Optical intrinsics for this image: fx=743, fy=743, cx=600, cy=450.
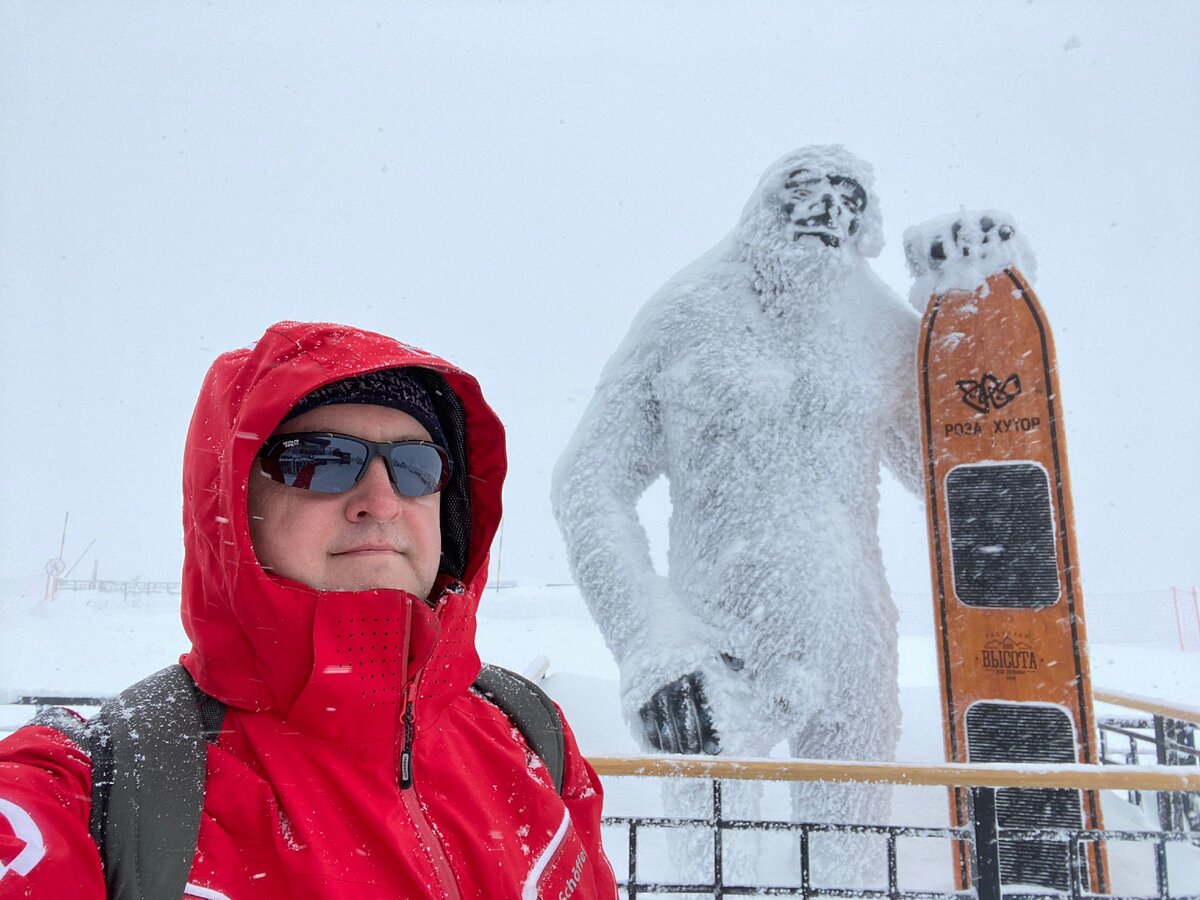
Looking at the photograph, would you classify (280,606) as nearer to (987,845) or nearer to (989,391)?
(987,845)

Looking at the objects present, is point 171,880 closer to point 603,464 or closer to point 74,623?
point 603,464

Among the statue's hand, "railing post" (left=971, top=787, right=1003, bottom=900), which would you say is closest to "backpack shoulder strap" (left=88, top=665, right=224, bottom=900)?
the statue's hand

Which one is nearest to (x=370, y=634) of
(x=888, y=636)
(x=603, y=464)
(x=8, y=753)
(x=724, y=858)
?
(x=8, y=753)

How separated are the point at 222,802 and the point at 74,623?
10.8 meters

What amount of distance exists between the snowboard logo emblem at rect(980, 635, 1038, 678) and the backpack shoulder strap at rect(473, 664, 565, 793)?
180 centimetres

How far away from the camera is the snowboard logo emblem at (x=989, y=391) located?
8.32 feet

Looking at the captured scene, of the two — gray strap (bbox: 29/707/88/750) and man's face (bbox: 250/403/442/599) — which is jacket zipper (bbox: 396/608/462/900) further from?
gray strap (bbox: 29/707/88/750)

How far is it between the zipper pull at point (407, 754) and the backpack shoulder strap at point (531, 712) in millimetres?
257

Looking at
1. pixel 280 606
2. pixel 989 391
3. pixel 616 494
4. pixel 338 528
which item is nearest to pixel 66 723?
pixel 280 606

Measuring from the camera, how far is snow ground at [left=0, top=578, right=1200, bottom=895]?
2.62 metres

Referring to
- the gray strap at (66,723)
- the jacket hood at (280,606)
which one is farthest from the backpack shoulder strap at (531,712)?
the gray strap at (66,723)

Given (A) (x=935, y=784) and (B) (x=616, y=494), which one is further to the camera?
(B) (x=616, y=494)

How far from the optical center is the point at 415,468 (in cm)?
101

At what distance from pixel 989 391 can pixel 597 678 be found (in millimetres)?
2788
